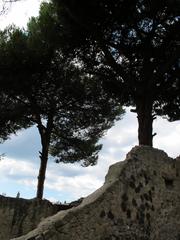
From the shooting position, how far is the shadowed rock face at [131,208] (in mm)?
4184

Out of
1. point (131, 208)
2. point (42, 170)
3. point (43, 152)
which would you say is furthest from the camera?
point (43, 152)

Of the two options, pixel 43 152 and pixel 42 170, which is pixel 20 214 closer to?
pixel 42 170

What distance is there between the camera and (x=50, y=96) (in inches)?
755

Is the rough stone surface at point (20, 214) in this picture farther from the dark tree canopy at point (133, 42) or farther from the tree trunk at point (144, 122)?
the dark tree canopy at point (133, 42)

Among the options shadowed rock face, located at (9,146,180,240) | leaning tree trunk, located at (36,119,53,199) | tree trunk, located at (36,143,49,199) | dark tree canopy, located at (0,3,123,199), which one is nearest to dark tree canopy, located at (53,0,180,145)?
dark tree canopy, located at (0,3,123,199)

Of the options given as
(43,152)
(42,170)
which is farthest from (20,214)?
(43,152)

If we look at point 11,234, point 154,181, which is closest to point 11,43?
point 11,234

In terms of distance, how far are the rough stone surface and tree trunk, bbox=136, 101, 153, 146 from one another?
4.04 m

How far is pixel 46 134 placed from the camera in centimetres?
1931

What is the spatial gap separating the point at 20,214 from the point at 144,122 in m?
4.88

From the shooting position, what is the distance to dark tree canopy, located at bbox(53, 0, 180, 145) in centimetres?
1359

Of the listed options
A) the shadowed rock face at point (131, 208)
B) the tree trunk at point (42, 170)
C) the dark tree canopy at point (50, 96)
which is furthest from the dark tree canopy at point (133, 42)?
the shadowed rock face at point (131, 208)

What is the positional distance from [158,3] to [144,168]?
9993mm

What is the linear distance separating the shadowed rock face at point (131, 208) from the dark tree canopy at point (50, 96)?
11375mm
